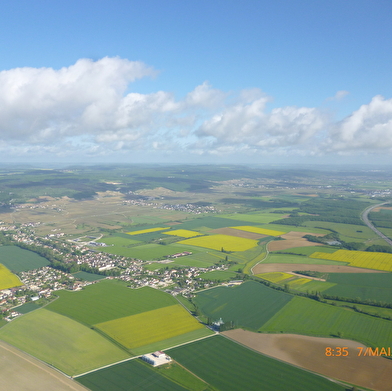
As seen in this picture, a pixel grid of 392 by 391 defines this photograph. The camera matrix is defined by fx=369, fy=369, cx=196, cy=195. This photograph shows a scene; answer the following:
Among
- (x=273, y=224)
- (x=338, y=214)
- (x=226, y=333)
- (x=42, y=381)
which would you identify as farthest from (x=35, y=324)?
(x=338, y=214)

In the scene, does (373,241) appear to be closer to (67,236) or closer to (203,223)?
(203,223)

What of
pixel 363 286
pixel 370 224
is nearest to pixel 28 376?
pixel 363 286

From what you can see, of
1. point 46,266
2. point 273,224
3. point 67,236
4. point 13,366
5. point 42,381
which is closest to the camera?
point 42,381

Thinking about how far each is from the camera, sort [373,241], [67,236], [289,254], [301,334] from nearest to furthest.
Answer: [301,334] < [289,254] < [373,241] < [67,236]

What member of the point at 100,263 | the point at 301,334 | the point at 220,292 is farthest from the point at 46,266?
the point at 301,334

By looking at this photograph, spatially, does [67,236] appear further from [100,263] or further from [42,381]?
[42,381]

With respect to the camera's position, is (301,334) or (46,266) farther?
(46,266)
